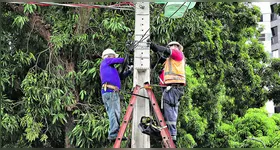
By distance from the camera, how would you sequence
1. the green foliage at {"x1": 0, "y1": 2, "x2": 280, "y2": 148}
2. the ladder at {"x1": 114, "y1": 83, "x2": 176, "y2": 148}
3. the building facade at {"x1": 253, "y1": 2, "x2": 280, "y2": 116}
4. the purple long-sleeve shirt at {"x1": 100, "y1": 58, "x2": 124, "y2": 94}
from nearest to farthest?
the ladder at {"x1": 114, "y1": 83, "x2": 176, "y2": 148}
the purple long-sleeve shirt at {"x1": 100, "y1": 58, "x2": 124, "y2": 94}
the green foliage at {"x1": 0, "y1": 2, "x2": 280, "y2": 148}
the building facade at {"x1": 253, "y1": 2, "x2": 280, "y2": 116}

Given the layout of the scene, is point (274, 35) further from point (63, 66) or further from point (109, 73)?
point (109, 73)

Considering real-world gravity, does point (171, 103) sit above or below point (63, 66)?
below

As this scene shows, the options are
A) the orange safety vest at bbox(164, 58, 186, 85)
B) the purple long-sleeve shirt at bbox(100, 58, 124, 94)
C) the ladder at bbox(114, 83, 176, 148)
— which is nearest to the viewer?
the ladder at bbox(114, 83, 176, 148)

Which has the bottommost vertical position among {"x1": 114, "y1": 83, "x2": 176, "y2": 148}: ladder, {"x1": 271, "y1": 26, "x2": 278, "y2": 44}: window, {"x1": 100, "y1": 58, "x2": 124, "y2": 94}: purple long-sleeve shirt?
{"x1": 114, "y1": 83, "x2": 176, "y2": 148}: ladder

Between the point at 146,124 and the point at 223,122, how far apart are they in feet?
29.7

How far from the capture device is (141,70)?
473 centimetres

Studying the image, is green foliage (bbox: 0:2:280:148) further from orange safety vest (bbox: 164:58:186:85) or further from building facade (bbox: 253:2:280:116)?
building facade (bbox: 253:2:280:116)

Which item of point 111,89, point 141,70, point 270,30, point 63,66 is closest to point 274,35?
point 270,30

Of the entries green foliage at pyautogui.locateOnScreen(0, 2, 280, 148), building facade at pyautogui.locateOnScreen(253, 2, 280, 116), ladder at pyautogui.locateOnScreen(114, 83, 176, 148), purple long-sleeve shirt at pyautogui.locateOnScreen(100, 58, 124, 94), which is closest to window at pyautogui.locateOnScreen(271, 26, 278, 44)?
building facade at pyautogui.locateOnScreen(253, 2, 280, 116)

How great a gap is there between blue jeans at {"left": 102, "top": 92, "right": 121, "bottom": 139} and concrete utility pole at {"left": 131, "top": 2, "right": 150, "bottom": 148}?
1.05ft

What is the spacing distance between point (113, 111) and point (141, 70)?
59cm

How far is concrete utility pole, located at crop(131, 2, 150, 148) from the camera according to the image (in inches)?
183

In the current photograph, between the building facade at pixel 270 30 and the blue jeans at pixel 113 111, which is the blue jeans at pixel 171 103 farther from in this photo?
the building facade at pixel 270 30

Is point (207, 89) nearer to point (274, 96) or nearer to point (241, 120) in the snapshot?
point (241, 120)
